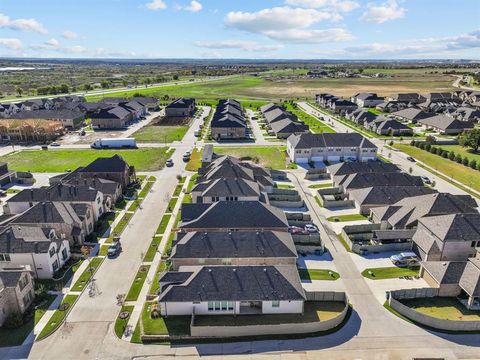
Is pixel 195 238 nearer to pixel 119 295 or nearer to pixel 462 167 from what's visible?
pixel 119 295

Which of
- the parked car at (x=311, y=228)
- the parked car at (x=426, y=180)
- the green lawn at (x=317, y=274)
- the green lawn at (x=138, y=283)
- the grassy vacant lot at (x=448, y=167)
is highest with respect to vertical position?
the grassy vacant lot at (x=448, y=167)

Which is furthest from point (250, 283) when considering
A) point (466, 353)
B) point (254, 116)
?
point (254, 116)

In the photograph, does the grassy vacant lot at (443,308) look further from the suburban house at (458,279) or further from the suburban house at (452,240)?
the suburban house at (452,240)

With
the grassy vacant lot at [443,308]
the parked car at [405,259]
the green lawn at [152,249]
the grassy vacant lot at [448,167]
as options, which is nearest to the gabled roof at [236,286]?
the green lawn at [152,249]

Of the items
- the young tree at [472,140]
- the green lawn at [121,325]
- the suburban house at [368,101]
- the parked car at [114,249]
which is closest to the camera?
the green lawn at [121,325]

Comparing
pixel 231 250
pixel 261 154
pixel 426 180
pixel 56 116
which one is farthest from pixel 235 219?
pixel 56 116

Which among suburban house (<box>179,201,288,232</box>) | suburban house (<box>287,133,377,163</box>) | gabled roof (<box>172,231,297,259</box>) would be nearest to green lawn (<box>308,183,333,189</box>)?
suburban house (<box>287,133,377,163</box>)
